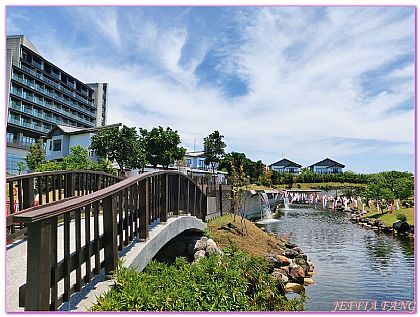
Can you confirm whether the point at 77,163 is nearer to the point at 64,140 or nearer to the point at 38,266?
the point at 64,140

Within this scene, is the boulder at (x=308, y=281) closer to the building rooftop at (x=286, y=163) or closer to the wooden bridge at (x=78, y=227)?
the wooden bridge at (x=78, y=227)

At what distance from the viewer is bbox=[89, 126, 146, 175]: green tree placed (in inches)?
1029

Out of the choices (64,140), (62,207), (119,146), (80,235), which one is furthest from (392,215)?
(64,140)

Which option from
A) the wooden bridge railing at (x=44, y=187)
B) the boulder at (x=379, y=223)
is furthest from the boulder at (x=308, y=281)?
the boulder at (x=379, y=223)

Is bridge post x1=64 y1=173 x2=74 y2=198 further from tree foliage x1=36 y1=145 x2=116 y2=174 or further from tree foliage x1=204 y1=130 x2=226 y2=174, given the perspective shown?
tree foliage x1=204 y1=130 x2=226 y2=174

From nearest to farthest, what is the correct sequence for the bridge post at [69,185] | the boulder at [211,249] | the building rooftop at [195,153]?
the bridge post at [69,185] → the boulder at [211,249] → the building rooftop at [195,153]

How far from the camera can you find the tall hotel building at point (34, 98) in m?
36.6

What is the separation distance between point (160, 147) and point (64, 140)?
26.9ft

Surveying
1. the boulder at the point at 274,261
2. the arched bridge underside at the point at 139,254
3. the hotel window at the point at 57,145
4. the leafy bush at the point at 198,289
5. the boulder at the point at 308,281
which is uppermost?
the hotel window at the point at 57,145

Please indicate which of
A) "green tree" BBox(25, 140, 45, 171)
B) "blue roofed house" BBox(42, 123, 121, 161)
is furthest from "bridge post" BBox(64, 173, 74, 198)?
"green tree" BBox(25, 140, 45, 171)

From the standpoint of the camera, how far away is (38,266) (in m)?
2.41

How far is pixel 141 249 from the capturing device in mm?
4312

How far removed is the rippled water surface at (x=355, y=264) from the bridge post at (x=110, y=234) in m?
4.21

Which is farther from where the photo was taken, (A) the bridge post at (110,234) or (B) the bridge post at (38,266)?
(A) the bridge post at (110,234)
